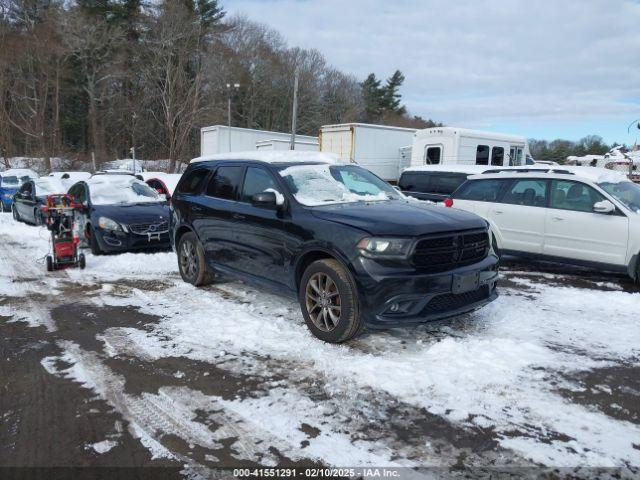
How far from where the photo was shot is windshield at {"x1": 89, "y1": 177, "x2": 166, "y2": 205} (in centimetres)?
981

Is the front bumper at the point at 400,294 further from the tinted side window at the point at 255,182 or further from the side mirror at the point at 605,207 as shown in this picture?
the side mirror at the point at 605,207

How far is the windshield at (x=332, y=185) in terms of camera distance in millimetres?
5145

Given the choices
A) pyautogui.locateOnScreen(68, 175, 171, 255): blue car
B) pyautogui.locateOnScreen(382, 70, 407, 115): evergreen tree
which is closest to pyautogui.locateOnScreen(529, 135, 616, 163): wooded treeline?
pyautogui.locateOnScreen(382, 70, 407, 115): evergreen tree

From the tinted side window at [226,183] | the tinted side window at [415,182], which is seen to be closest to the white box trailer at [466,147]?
the tinted side window at [415,182]

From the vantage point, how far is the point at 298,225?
15.9 ft

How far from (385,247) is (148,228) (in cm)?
613

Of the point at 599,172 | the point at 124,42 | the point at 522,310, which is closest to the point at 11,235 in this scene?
the point at 522,310

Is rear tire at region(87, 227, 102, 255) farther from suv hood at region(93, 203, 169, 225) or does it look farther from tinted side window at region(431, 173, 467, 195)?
tinted side window at region(431, 173, 467, 195)

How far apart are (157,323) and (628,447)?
4298mm

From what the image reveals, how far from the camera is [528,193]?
8.08 metres

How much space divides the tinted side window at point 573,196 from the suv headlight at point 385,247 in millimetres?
4546

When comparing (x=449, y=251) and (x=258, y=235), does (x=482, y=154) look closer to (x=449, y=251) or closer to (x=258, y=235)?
(x=258, y=235)

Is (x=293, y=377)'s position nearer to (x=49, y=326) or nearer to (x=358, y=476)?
(x=358, y=476)

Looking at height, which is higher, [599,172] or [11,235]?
[599,172]
